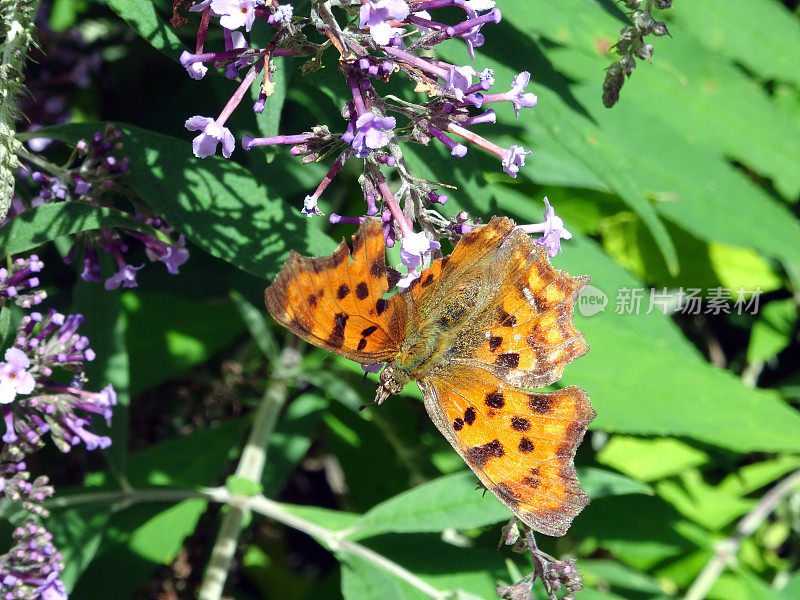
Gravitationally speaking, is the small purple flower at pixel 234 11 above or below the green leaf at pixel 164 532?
above

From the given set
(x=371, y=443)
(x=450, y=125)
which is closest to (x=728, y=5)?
(x=450, y=125)

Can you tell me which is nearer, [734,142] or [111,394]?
[111,394]

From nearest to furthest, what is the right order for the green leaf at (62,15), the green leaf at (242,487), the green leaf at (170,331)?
the green leaf at (242,487) < the green leaf at (170,331) < the green leaf at (62,15)

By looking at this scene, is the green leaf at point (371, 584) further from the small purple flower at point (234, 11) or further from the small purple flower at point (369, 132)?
the small purple flower at point (234, 11)

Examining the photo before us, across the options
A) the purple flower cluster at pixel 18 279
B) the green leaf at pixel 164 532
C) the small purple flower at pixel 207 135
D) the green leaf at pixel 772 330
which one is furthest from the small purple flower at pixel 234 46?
the green leaf at pixel 772 330

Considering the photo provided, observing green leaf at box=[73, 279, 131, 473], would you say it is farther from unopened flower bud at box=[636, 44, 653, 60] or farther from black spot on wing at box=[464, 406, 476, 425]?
unopened flower bud at box=[636, 44, 653, 60]

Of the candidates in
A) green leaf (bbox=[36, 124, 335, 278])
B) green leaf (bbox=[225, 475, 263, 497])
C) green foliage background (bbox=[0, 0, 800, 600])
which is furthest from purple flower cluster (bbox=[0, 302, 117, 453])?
green leaf (bbox=[225, 475, 263, 497])

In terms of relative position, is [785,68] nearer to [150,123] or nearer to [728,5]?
[728,5]
